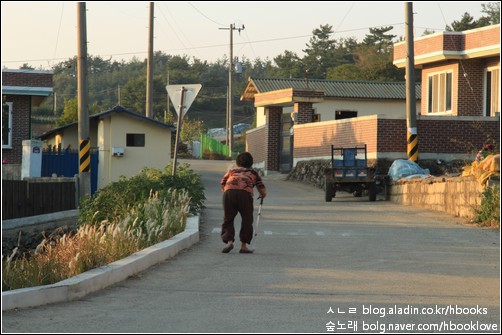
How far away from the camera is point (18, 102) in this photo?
133ft

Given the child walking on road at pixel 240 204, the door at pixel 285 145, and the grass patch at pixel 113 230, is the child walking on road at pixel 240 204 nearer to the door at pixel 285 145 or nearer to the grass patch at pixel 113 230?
the grass patch at pixel 113 230

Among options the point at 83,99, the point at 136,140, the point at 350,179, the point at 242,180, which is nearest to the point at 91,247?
the point at 242,180

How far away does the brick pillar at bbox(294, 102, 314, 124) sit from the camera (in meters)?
42.7

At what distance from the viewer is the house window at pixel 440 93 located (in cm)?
3784

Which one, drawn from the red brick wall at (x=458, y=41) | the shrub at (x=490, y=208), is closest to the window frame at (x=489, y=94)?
the red brick wall at (x=458, y=41)

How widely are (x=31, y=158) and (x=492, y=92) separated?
1768 cm

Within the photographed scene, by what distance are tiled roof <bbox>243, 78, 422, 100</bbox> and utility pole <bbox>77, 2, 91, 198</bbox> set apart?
2310cm

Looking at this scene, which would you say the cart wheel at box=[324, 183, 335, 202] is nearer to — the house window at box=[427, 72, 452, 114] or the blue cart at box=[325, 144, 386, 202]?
the blue cart at box=[325, 144, 386, 202]

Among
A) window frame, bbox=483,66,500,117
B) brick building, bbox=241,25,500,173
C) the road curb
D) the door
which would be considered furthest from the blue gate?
the road curb

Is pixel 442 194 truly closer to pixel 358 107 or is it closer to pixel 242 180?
pixel 242 180

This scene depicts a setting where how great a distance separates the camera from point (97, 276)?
427 inches

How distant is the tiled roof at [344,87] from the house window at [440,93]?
1165cm

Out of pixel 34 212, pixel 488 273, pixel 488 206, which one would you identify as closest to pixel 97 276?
pixel 488 273

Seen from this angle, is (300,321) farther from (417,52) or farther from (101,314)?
(417,52)
